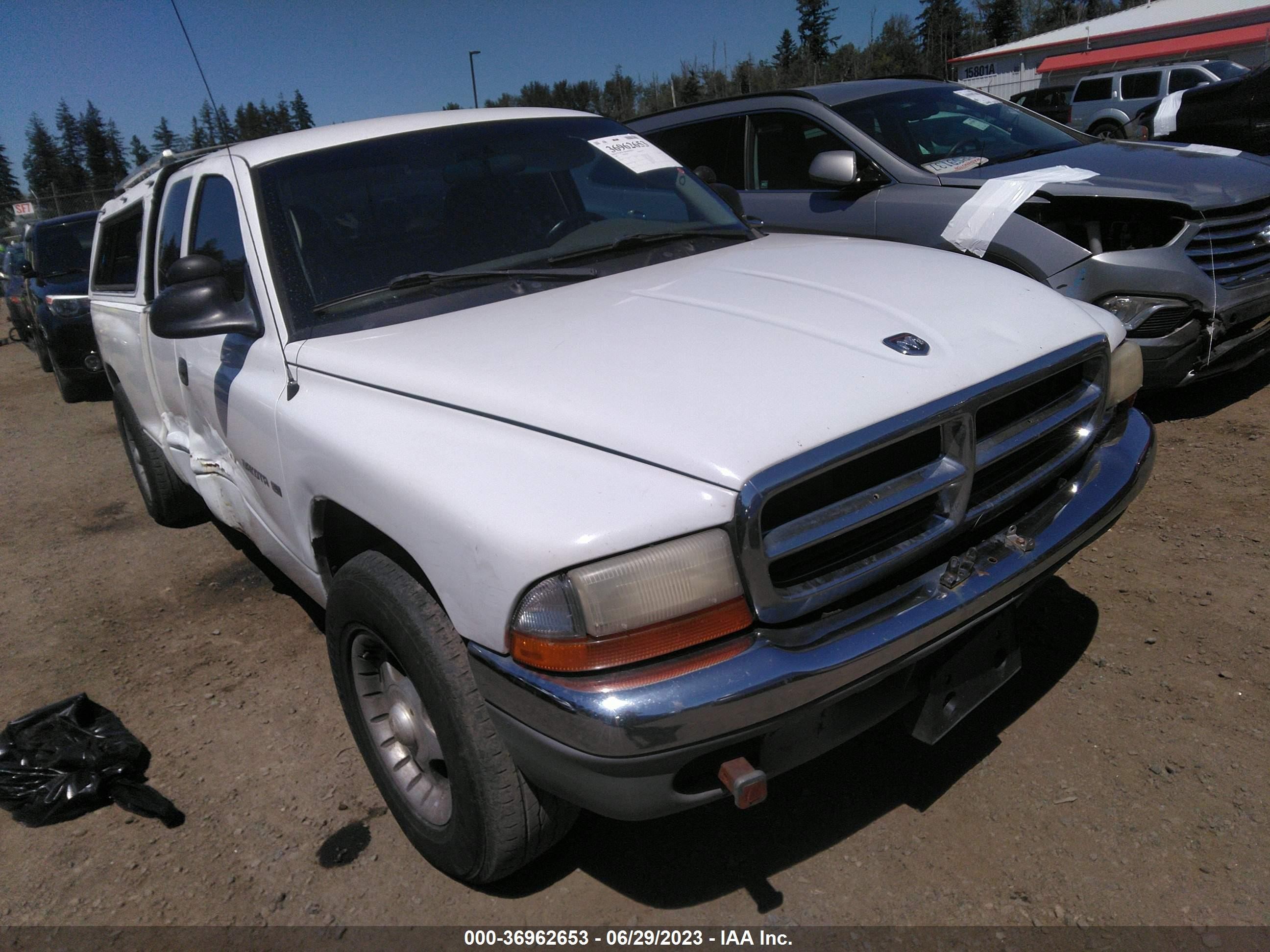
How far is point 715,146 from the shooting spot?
6.06 metres

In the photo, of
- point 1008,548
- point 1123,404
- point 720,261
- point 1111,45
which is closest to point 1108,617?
point 1123,404

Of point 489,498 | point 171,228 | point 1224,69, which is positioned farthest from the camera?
point 1224,69

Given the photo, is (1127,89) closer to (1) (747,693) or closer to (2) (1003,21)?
(1) (747,693)

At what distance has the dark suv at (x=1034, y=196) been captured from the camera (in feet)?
13.8

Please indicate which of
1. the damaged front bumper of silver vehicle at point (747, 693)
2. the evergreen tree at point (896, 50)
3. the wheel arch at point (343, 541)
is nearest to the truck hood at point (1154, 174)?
the damaged front bumper of silver vehicle at point (747, 693)

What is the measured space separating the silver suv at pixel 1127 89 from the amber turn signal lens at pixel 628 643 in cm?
2139

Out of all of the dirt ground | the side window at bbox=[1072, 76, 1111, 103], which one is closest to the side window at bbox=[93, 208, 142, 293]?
the dirt ground

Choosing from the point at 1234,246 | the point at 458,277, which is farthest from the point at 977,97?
the point at 458,277

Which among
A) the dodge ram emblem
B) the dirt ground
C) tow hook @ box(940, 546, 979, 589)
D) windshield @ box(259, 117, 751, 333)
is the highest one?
windshield @ box(259, 117, 751, 333)

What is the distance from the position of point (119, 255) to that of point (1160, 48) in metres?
38.3

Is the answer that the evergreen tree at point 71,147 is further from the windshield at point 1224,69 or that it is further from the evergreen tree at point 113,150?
the windshield at point 1224,69

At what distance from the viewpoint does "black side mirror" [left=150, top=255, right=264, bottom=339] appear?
2617 mm

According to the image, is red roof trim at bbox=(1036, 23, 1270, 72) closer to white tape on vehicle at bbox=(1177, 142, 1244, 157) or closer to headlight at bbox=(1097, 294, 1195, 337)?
white tape on vehicle at bbox=(1177, 142, 1244, 157)

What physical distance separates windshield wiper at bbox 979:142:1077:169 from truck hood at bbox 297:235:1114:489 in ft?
8.36
